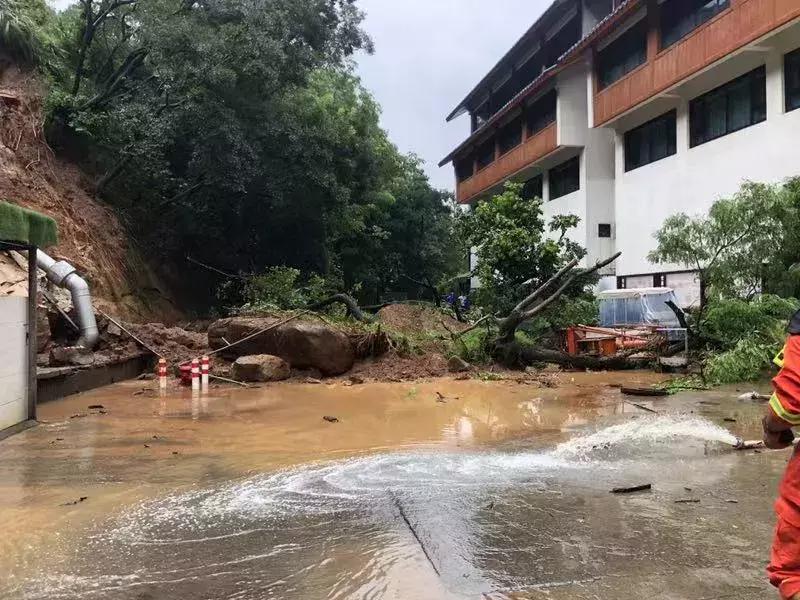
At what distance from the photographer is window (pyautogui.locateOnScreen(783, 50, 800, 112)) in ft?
55.5

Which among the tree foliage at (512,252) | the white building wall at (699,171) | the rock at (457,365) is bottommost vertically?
the rock at (457,365)

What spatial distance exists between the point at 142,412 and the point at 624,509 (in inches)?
336

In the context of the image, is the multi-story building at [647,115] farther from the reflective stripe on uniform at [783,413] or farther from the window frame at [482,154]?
the reflective stripe on uniform at [783,413]

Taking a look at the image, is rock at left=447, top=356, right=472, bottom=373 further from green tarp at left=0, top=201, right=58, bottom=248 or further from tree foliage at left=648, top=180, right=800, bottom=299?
green tarp at left=0, top=201, right=58, bottom=248

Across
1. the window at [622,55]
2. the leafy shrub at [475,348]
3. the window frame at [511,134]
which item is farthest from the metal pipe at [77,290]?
the window frame at [511,134]

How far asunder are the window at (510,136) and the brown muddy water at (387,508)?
25493 mm

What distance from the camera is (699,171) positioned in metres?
20.5

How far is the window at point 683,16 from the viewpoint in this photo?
20002mm

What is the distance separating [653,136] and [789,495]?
932 inches

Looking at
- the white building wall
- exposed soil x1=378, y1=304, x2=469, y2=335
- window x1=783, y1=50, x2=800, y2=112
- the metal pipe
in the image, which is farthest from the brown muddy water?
window x1=783, y1=50, x2=800, y2=112

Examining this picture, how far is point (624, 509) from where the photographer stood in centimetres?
502

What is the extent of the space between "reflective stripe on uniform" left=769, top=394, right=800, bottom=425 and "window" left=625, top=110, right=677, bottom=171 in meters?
21.8

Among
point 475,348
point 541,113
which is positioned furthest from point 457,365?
point 541,113

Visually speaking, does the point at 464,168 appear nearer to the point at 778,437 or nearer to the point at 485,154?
the point at 485,154
